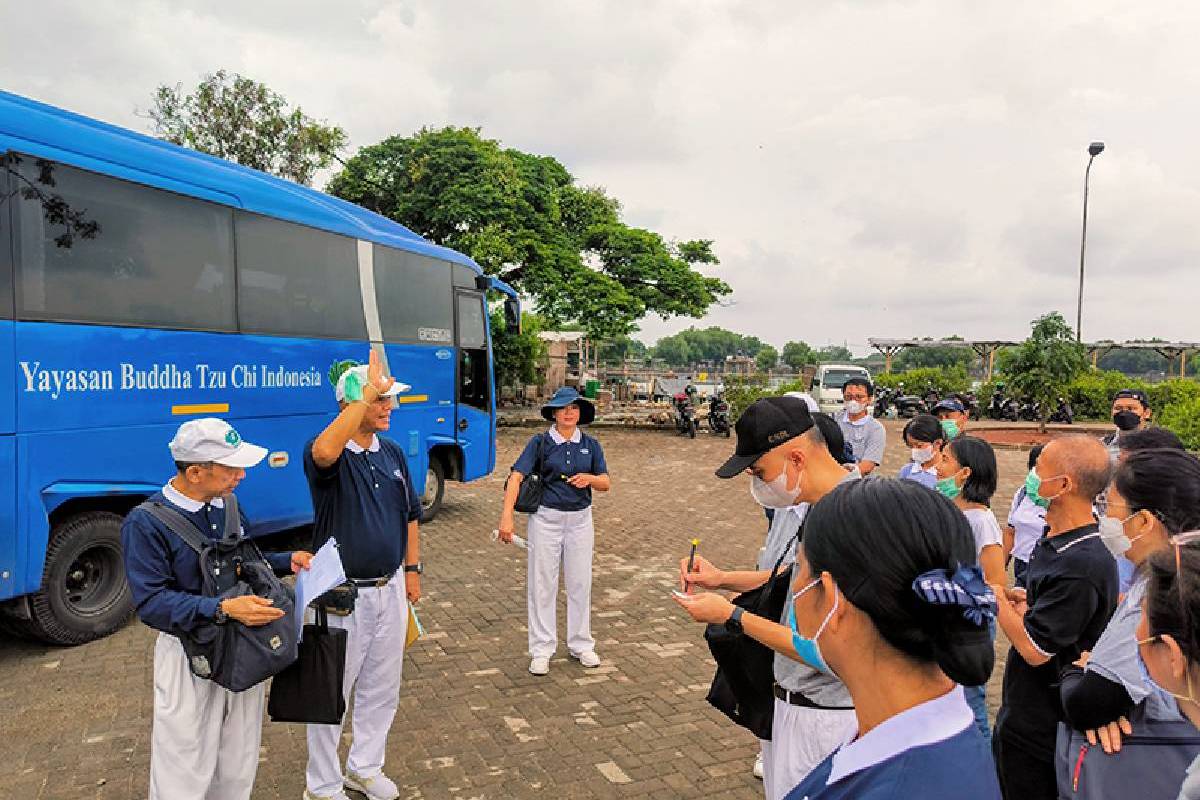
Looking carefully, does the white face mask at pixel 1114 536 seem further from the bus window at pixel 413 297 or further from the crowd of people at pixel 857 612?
the bus window at pixel 413 297

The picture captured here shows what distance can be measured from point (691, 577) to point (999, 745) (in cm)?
126

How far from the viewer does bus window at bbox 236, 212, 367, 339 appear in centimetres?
630

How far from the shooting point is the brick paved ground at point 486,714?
3547 millimetres

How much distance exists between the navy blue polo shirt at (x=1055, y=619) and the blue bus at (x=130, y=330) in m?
5.49

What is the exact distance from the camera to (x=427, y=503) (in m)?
9.35

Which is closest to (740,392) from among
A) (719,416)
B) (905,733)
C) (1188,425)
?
(719,416)

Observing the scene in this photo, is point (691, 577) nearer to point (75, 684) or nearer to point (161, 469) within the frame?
point (75, 684)

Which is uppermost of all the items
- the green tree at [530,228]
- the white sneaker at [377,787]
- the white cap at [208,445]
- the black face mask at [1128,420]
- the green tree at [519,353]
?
the green tree at [530,228]

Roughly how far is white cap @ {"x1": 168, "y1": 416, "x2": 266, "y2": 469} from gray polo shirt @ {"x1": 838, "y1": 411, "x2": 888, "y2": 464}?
16.6 ft

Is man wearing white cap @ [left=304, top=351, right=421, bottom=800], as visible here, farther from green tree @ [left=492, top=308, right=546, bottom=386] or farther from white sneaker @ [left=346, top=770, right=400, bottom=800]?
green tree @ [left=492, top=308, right=546, bottom=386]

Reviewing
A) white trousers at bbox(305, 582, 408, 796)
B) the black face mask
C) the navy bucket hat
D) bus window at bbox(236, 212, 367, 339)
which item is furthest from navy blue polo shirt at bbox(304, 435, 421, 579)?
the black face mask

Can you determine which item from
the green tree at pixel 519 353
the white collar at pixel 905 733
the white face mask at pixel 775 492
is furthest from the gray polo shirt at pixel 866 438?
the green tree at pixel 519 353

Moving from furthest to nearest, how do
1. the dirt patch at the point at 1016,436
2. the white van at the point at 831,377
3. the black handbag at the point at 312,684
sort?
1. the white van at the point at 831,377
2. the dirt patch at the point at 1016,436
3. the black handbag at the point at 312,684

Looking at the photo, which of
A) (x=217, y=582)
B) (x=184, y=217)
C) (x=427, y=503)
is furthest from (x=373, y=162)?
(x=217, y=582)
